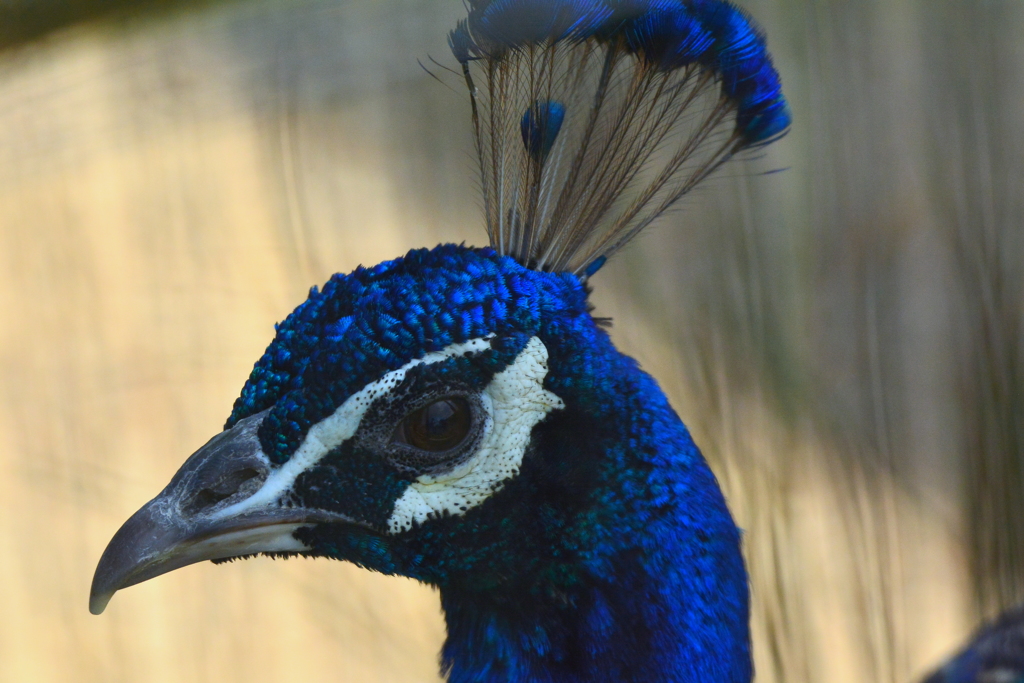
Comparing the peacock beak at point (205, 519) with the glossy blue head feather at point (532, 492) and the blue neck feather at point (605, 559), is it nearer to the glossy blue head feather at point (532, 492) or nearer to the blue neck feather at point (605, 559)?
the glossy blue head feather at point (532, 492)

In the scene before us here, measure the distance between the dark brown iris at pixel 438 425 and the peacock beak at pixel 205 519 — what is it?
10cm

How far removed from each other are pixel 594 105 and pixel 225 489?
467 mm

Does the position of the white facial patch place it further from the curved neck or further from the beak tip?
the beak tip

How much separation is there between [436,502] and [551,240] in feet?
0.90

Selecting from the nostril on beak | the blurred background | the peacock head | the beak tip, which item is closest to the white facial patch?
the peacock head

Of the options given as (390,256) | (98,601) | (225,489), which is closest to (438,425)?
(225,489)

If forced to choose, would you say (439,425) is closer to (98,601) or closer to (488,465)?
(488,465)

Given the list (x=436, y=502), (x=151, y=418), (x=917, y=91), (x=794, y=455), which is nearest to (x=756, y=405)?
(x=794, y=455)

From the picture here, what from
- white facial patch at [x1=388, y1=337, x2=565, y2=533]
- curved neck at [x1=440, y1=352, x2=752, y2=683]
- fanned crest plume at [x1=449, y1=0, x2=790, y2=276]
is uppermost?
fanned crest plume at [x1=449, y1=0, x2=790, y2=276]

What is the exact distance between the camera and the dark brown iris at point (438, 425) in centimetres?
65

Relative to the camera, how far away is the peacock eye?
2.14 ft

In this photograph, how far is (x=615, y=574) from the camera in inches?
27.6

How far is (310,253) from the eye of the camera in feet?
5.11

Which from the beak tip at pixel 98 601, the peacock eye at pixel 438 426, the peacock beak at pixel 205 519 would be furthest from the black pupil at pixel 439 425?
the beak tip at pixel 98 601
